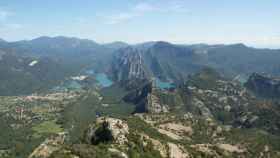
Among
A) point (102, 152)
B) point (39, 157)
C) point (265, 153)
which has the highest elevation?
point (102, 152)

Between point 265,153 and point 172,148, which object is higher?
point 172,148

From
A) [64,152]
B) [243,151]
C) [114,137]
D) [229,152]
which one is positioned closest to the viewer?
[64,152]

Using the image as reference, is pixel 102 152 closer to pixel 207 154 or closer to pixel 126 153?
pixel 126 153

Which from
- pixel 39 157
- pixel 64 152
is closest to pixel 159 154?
pixel 64 152

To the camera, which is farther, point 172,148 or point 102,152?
point 172,148

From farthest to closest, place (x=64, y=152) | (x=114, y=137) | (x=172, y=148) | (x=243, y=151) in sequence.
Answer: (x=243, y=151) < (x=172, y=148) < (x=114, y=137) < (x=64, y=152)

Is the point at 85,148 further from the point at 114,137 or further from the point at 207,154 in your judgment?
the point at 207,154
